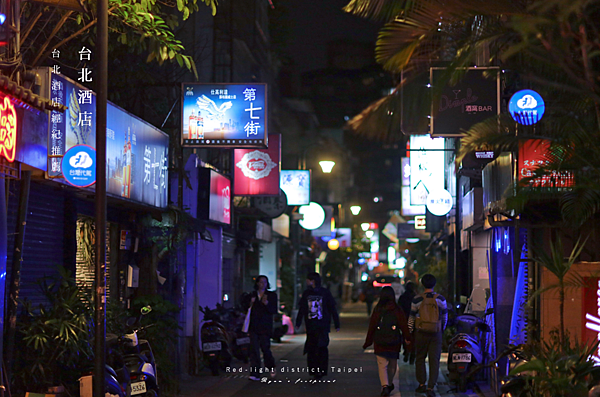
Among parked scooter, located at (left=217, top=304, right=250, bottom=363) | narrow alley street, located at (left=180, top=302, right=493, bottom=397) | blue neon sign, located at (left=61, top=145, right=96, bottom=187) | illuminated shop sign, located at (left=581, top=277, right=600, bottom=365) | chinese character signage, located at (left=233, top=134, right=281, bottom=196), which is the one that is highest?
chinese character signage, located at (left=233, top=134, right=281, bottom=196)

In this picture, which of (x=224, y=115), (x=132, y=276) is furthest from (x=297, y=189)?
(x=132, y=276)

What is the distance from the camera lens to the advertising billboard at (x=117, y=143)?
10719 millimetres

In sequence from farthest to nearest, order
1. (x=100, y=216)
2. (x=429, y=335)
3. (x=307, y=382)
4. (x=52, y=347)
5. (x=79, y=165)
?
1. (x=307, y=382)
2. (x=429, y=335)
3. (x=79, y=165)
4. (x=52, y=347)
5. (x=100, y=216)

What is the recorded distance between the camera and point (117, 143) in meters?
13.4

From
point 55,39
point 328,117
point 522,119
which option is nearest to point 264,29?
point 55,39

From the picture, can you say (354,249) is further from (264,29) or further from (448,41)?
(448,41)

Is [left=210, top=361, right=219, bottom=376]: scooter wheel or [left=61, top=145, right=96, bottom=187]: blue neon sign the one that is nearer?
[left=61, top=145, right=96, bottom=187]: blue neon sign

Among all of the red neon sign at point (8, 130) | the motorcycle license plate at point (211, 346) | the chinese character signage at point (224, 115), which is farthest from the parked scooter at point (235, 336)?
the red neon sign at point (8, 130)

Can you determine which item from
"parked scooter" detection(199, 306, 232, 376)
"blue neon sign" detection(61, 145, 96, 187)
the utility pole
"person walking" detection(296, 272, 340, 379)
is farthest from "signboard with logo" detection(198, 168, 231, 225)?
the utility pole

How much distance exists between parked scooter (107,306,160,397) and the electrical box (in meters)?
3.87

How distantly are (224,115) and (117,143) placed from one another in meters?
3.79

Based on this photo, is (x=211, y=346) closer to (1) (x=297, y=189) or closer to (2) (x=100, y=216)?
(2) (x=100, y=216)

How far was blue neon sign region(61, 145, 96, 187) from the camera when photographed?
1068cm

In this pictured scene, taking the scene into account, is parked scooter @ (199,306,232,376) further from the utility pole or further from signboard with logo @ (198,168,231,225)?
the utility pole
